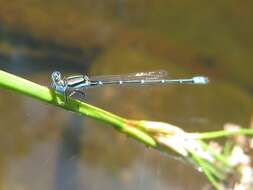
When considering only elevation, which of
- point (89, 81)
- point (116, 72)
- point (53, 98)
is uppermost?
point (116, 72)

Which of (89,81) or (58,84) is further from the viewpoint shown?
(89,81)

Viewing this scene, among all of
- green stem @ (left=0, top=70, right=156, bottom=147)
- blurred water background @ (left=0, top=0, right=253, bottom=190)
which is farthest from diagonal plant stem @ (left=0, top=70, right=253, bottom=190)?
blurred water background @ (left=0, top=0, right=253, bottom=190)

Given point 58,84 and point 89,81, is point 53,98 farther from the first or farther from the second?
point 89,81

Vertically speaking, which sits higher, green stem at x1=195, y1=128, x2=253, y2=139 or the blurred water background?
the blurred water background

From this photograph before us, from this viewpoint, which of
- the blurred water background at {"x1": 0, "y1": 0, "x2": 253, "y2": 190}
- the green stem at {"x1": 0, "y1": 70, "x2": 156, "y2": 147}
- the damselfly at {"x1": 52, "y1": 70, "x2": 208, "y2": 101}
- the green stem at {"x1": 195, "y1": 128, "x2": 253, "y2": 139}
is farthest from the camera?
the blurred water background at {"x1": 0, "y1": 0, "x2": 253, "y2": 190}

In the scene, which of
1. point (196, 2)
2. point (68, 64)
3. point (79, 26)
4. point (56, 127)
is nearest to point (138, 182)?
point (56, 127)

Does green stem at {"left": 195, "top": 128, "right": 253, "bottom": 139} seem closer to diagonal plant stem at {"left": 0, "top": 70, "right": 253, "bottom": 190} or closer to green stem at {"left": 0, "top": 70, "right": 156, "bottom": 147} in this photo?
diagonal plant stem at {"left": 0, "top": 70, "right": 253, "bottom": 190}

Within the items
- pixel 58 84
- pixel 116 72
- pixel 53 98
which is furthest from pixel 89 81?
pixel 116 72

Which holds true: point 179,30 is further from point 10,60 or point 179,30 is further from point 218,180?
point 218,180
